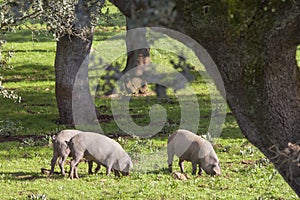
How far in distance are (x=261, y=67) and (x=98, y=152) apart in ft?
25.2

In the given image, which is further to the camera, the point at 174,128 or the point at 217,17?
the point at 174,128

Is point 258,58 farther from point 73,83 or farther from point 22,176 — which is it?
point 73,83

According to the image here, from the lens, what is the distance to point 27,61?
32.9 m

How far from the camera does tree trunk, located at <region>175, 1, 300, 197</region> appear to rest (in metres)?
6.92

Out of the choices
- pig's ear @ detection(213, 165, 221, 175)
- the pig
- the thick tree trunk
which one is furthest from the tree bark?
pig's ear @ detection(213, 165, 221, 175)

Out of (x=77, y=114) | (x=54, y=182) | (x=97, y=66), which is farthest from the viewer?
(x=97, y=66)

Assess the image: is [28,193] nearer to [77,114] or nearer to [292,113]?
[292,113]

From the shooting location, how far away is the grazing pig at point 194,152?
14805 mm

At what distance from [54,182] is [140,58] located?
14149 millimetres

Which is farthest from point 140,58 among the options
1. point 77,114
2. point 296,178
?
point 296,178

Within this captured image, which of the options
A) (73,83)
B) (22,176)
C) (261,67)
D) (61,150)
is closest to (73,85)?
(73,83)

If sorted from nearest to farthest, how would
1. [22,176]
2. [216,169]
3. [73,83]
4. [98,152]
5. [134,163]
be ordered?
[98,152], [22,176], [216,169], [134,163], [73,83]

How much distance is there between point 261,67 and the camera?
707cm

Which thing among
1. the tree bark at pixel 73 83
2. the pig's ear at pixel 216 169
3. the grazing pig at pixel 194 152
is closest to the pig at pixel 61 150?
the grazing pig at pixel 194 152
